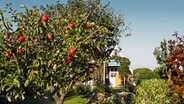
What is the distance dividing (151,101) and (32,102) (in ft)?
46.0

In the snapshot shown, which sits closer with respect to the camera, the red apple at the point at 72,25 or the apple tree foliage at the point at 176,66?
the red apple at the point at 72,25

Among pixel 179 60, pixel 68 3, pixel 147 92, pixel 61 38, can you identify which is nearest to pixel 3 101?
pixel 147 92

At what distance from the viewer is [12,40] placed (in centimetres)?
1300

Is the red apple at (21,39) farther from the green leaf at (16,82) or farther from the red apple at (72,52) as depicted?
the red apple at (72,52)

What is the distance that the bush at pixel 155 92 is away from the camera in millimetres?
23938

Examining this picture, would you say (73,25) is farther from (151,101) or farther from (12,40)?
(151,101)

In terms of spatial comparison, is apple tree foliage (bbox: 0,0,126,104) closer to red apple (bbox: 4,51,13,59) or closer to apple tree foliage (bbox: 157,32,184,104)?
red apple (bbox: 4,51,13,59)

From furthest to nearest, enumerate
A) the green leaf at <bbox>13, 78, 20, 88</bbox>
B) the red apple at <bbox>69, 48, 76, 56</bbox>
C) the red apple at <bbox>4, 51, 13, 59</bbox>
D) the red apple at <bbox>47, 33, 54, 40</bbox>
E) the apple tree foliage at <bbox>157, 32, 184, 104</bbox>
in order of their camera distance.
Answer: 1. the apple tree foliage at <bbox>157, 32, 184, 104</bbox>
2. the red apple at <bbox>47, 33, 54, 40</bbox>
3. the red apple at <bbox>69, 48, 76, 56</bbox>
4. the red apple at <bbox>4, 51, 13, 59</bbox>
5. the green leaf at <bbox>13, 78, 20, 88</bbox>

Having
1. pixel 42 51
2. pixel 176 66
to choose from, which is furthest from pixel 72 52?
pixel 176 66

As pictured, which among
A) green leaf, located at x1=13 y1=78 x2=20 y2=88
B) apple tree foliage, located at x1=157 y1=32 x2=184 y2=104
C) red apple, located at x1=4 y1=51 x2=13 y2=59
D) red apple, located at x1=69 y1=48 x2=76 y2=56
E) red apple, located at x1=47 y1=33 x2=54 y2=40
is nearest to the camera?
green leaf, located at x1=13 y1=78 x2=20 y2=88

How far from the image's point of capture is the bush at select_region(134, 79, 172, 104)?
23938 mm

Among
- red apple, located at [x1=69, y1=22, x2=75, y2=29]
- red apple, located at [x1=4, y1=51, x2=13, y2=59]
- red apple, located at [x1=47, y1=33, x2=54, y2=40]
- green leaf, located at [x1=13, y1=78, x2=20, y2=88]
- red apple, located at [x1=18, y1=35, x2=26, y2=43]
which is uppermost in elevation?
red apple, located at [x1=69, y1=22, x2=75, y2=29]

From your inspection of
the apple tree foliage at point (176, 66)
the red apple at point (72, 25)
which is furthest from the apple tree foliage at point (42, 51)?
the apple tree foliage at point (176, 66)

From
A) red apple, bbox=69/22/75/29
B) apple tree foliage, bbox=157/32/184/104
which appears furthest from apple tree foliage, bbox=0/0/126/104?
apple tree foliage, bbox=157/32/184/104
